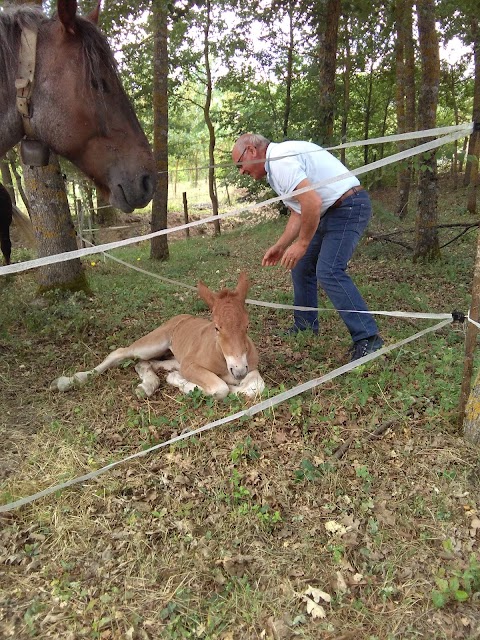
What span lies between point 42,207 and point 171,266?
15.5ft

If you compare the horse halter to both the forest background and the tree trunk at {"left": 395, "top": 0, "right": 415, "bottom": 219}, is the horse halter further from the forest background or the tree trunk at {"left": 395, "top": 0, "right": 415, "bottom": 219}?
the tree trunk at {"left": 395, "top": 0, "right": 415, "bottom": 219}

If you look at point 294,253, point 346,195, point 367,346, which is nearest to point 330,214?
point 346,195

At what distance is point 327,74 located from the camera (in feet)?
33.8

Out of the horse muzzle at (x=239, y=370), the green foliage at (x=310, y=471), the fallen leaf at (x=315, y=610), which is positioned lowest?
the fallen leaf at (x=315, y=610)

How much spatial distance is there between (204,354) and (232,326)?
62 centimetres

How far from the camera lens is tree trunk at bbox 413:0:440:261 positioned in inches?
299

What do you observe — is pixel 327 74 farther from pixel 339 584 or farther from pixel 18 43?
pixel 339 584

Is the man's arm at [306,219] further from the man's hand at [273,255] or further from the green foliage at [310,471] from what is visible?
the green foliage at [310,471]

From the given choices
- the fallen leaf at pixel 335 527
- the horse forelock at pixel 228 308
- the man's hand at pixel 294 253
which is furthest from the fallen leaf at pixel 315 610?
the man's hand at pixel 294 253

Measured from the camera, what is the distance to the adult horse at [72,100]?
262 cm

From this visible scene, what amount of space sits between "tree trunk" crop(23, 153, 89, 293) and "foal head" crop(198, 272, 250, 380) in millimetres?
3261

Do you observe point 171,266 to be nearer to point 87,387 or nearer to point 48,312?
point 48,312

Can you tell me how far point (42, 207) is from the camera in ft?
20.2

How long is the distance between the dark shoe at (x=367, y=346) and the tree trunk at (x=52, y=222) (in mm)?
4308
